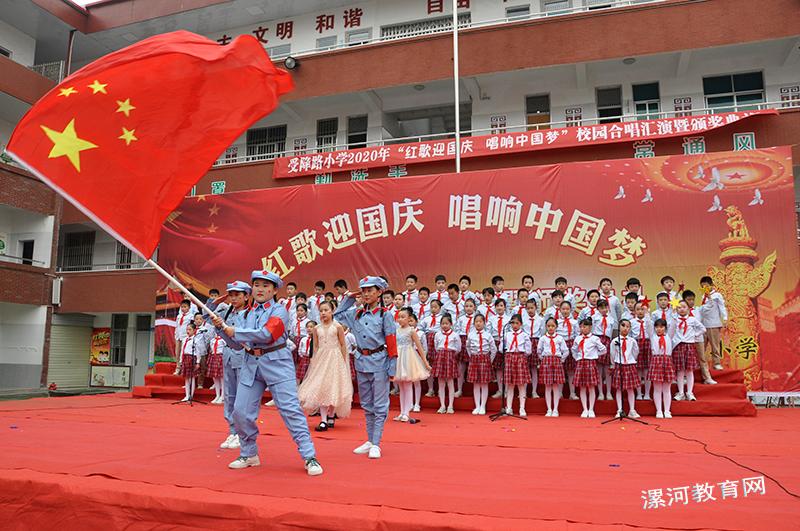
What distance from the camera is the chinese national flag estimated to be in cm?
411

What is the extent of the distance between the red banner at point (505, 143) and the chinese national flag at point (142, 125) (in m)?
7.81

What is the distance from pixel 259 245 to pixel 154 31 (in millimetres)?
8951

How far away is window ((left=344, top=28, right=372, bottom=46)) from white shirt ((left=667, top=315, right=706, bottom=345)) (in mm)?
11143

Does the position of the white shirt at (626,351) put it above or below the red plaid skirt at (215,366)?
above

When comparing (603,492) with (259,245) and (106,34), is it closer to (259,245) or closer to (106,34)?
(259,245)

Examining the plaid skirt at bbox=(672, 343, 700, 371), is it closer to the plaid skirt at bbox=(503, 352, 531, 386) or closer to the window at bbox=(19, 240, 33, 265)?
the plaid skirt at bbox=(503, 352, 531, 386)

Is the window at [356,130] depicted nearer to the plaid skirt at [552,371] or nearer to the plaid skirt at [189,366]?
A: the plaid skirt at [189,366]

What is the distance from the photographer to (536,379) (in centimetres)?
830

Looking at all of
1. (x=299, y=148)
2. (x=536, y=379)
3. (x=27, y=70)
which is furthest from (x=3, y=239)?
(x=536, y=379)

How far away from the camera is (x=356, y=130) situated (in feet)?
50.1

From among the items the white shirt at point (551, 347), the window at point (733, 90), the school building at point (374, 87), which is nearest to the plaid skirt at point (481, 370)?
the white shirt at point (551, 347)

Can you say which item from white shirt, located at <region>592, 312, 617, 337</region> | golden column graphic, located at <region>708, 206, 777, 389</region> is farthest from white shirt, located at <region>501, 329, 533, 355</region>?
golden column graphic, located at <region>708, 206, 777, 389</region>

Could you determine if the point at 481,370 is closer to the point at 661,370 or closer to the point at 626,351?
the point at 626,351

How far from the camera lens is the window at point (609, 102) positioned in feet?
43.7
